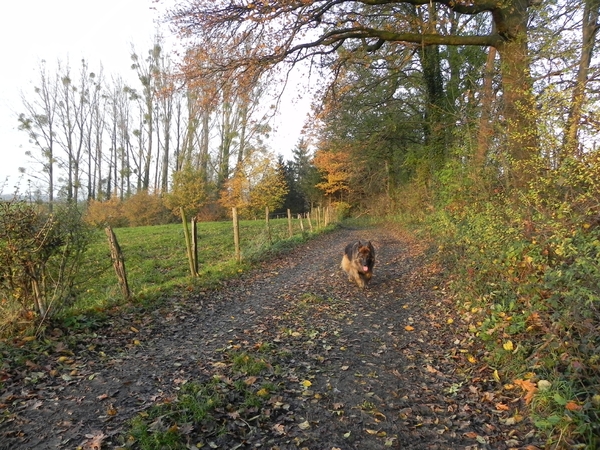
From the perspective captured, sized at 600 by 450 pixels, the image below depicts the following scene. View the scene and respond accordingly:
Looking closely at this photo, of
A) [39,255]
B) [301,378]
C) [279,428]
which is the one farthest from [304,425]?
[39,255]

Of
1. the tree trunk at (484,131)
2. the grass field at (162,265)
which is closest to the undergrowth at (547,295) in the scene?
the tree trunk at (484,131)

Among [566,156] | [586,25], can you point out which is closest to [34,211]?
[566,156]

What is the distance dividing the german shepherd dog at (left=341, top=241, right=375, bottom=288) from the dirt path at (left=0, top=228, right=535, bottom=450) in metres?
0.77

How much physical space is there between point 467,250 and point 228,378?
5.57m

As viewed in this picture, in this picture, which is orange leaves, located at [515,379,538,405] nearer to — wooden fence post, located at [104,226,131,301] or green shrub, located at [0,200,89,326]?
green shrub, located at [0,200,89,326]

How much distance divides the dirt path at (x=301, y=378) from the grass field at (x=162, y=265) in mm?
851

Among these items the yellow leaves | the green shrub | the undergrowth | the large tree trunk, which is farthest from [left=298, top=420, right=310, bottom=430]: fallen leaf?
the large tree trunk

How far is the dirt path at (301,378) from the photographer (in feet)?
10.5

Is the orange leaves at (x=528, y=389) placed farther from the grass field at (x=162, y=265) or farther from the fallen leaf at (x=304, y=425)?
the grass field at (x=162, y=265)

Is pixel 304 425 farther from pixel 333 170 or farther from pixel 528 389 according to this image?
pixel 333 170

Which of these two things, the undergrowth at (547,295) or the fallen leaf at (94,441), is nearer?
the fallen leaf at (94,441)

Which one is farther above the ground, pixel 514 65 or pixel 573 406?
pixel 514 65

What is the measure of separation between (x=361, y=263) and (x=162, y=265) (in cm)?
803

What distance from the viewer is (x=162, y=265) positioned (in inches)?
510
